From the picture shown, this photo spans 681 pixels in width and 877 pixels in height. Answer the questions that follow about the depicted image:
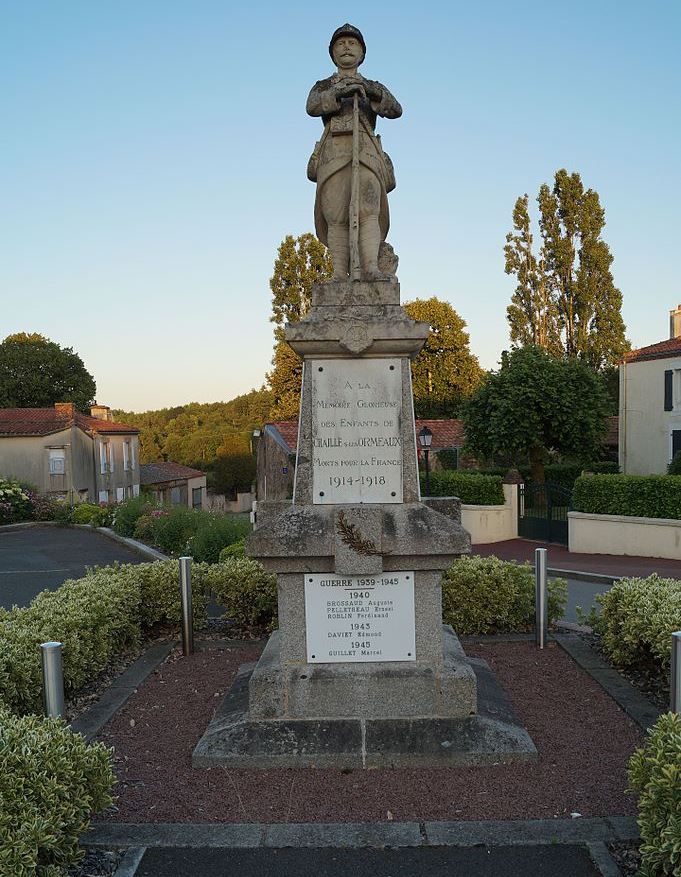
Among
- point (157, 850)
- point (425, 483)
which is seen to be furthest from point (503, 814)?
point (425, 483)

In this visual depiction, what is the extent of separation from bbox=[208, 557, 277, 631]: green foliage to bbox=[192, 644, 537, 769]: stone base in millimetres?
2928

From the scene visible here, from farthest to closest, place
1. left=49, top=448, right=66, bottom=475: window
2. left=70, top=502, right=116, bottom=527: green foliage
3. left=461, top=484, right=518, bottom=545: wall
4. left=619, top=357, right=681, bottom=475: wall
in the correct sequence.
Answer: left=49, top=448, right=66, bottom=475: window, left=619, top=357, right=681, bottom=475: wall, left=70, top=502, right=116, bottom=527: green foliage, left=461, top=484, right=518, bottom=545: wall

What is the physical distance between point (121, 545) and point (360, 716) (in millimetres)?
13516

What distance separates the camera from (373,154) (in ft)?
16.4

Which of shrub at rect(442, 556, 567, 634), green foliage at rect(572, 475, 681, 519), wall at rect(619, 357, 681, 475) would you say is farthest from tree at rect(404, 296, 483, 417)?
shrub at rect(442, 556, 567, 634)

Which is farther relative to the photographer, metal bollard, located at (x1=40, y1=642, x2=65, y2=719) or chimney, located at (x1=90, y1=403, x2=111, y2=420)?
chimney, located at (x1=90, y1=403, x2=111, y2=420)

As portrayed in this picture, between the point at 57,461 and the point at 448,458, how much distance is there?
1808 cm

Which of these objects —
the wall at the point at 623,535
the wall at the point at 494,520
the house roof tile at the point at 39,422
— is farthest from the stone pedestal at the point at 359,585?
the house roof tile at the point at 39,422

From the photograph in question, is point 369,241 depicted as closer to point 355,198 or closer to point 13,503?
point 355,198

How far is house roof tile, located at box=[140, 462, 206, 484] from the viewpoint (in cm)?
4400

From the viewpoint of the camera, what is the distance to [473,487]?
19.5m

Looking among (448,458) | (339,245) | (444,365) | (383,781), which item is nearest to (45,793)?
(383,781)

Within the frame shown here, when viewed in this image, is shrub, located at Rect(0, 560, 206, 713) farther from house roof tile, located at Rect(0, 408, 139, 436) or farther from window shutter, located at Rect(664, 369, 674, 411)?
house roof tile, located at Rect(0, 408, 139, 436)

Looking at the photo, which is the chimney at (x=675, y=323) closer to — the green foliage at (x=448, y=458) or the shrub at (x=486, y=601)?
the green foliage at (x=448, y=458)
